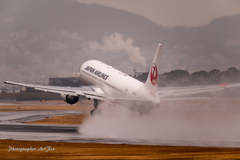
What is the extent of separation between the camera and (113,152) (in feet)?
104

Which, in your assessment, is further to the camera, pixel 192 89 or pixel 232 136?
pixel 192 89

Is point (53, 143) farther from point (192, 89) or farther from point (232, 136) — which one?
point (192, 89)

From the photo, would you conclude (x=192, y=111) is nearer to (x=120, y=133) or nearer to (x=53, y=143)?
(x=120, y=133)

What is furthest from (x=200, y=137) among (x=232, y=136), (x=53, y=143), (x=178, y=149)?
(x=53, y=143)

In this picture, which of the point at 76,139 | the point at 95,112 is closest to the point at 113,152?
the point at 76,139

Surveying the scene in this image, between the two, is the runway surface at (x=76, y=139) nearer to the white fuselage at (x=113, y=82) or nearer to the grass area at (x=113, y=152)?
the grass area at (x=113, y=152)

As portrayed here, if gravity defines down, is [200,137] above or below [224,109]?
below

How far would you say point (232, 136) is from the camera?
41.7 meters

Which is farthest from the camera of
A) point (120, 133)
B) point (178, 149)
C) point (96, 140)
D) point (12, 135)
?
point (120, 133)

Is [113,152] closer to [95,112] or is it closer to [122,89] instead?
[122,89]

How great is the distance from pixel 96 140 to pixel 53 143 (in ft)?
17.7

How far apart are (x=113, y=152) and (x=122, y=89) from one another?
26479mm

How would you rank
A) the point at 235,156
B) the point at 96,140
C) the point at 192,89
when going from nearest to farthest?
1. the point at 235,156
2. the point at 96,140
3. the point at 192,89

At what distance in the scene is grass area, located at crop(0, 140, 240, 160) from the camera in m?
29.3
